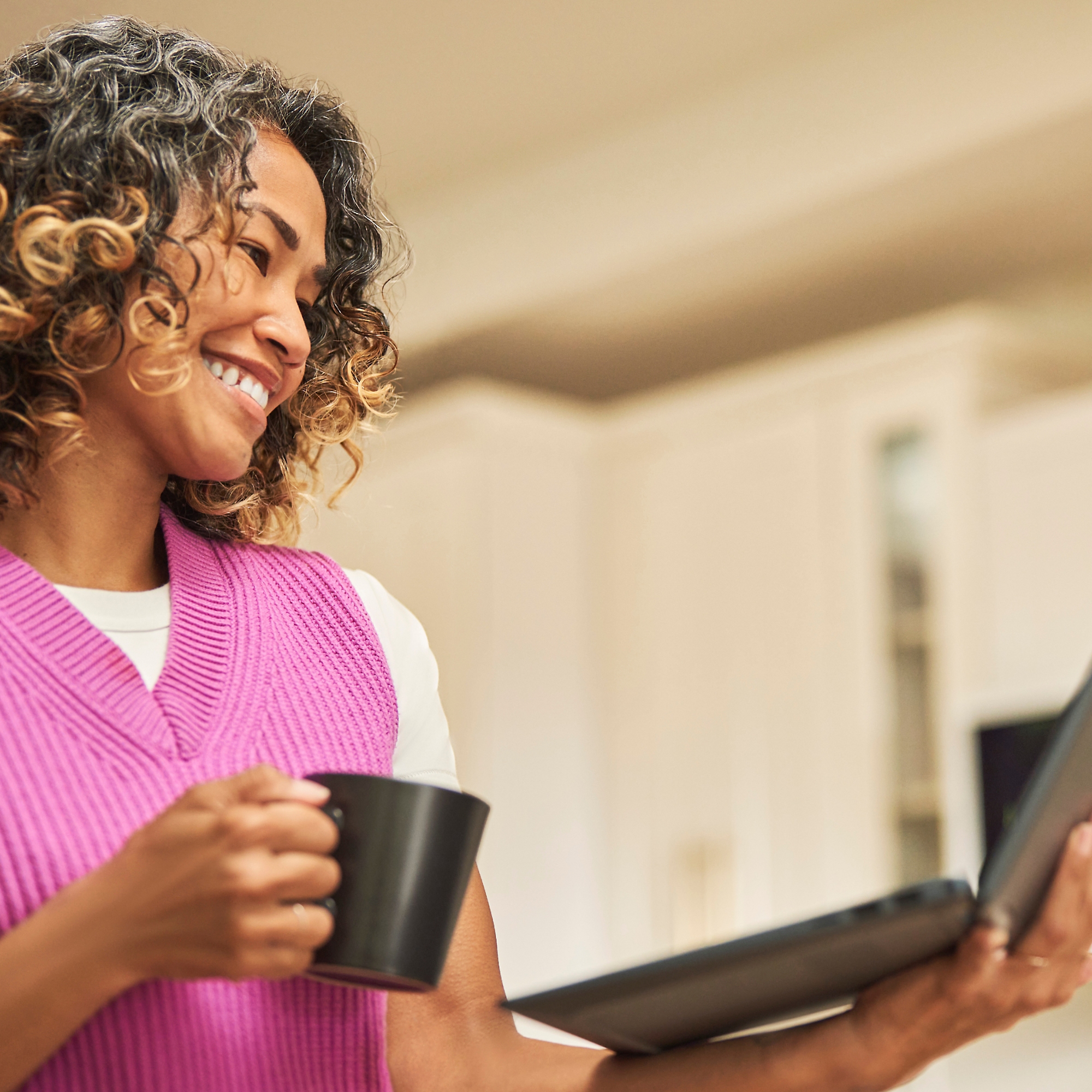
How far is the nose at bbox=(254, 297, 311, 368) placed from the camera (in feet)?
2.62

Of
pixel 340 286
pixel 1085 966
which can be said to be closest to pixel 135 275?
pixel 340 286

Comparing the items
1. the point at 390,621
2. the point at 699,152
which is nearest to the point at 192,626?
the point at 390,621

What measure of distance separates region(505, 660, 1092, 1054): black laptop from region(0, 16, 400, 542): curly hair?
0.37 meters

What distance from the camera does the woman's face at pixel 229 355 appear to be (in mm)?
774

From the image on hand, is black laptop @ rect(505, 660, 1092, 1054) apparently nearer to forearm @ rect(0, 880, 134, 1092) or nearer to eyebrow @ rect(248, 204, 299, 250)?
forearm @ rect(0, 880, 134, 1092)

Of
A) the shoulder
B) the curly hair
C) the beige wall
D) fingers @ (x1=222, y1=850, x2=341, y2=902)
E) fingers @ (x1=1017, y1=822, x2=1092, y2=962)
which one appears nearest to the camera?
fingers @ (x1=222, y1=850, x2=341, y2=902)

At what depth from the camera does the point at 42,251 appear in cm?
77

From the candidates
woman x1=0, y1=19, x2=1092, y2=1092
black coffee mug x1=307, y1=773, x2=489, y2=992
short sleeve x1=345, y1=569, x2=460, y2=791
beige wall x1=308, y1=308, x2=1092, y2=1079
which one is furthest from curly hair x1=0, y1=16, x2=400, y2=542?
beige wall x1=308, y1=308, x2=1092, y2=1079

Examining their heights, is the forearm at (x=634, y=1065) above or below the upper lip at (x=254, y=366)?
below

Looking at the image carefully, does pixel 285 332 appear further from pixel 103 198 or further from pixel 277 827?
pixel 277 827

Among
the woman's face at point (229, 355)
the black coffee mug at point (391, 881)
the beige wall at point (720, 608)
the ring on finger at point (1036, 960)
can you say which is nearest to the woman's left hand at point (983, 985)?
the ring on finger at point (1036, 960)

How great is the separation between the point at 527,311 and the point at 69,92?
2.62 meters

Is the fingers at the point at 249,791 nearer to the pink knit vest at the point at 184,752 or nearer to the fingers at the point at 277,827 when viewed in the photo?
the fingers at the point at 277,827

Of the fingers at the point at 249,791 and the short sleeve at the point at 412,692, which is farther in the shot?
the short sleeve at the point at 412,692
